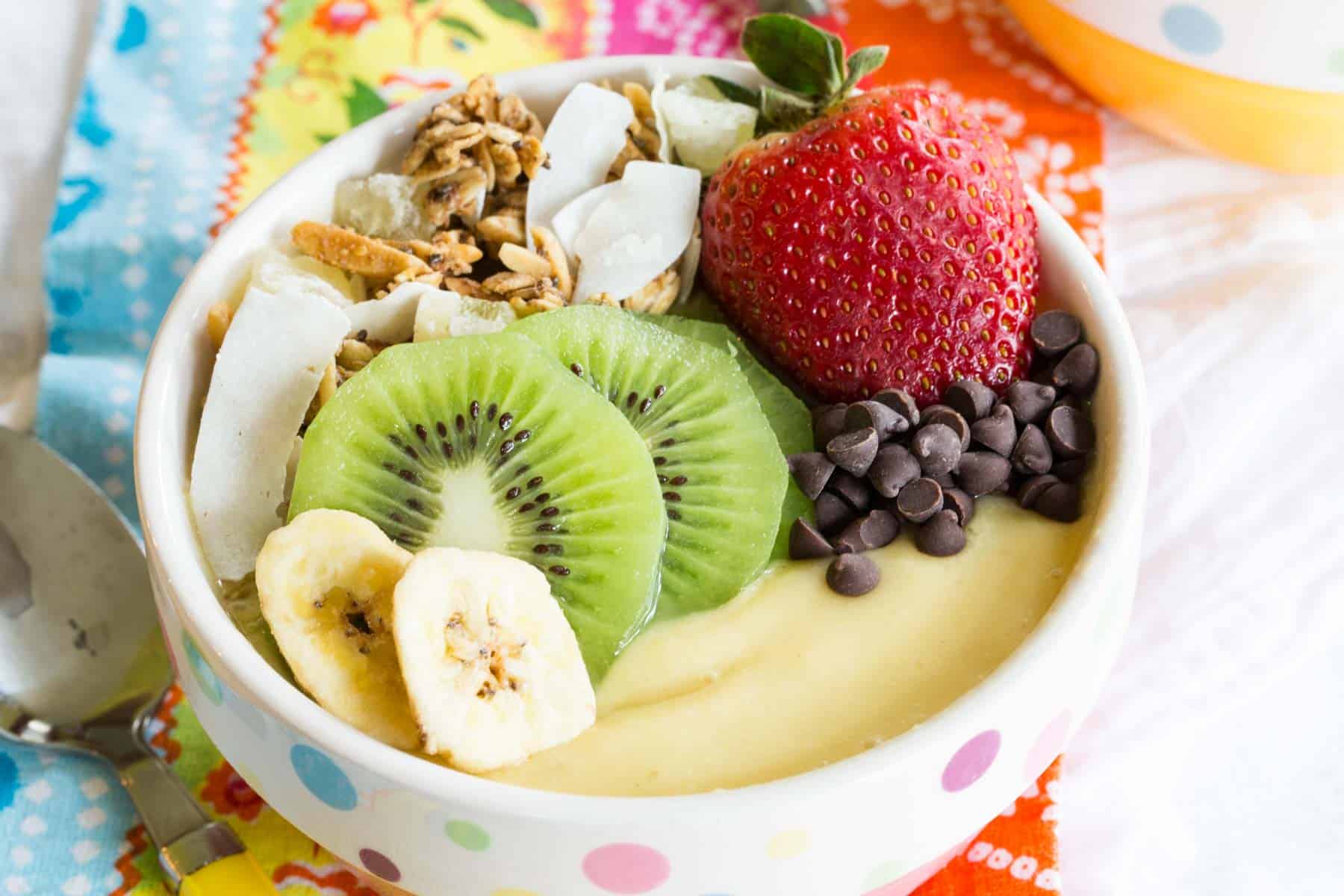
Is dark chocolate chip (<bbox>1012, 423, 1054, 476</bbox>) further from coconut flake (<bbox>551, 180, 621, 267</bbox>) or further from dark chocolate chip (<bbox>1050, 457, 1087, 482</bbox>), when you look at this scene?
coconut flake (<bbox>551, 180, 621, 267</bbox>)

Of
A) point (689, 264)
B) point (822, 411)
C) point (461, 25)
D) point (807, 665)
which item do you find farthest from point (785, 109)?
point (461, 25)

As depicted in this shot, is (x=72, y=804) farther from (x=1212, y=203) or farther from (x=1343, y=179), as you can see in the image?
(x=1343, y=179)

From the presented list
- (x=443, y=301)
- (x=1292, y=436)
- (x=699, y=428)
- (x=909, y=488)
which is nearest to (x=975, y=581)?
(x=909, y=488)

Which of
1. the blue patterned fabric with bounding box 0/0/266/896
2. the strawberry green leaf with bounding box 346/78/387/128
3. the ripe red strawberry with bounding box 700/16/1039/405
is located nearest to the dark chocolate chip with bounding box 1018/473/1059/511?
the ripe red strawberry with bounding box 700/16/1039/405

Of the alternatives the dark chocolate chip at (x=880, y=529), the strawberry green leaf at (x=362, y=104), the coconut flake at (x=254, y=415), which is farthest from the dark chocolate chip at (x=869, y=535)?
the strawberry green leaf at (x=362, y=104)

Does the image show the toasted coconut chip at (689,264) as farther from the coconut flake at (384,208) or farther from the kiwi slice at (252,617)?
the kiwi slice at (252,617)

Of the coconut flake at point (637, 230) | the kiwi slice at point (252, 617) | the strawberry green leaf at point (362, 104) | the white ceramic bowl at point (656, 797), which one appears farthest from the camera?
the strawberry green leaf at point (362, 104)
